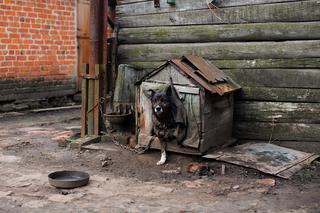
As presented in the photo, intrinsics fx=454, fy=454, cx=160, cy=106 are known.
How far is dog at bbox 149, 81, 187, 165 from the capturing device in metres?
6.09

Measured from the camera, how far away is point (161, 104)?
6.02m

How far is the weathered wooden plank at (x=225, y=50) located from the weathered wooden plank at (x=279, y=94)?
500mm

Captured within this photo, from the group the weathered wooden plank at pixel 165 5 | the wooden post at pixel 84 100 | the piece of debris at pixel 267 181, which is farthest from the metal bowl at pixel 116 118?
the piece of debris at pixel 267 181

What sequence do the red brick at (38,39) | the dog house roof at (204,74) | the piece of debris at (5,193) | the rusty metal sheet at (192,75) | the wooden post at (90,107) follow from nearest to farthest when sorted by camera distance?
the piece of debris at (5,193) → the rusty metal sheet at (192,75) → the dog house roof at (204,74) → the wooden post at (90,107) → the red brick at (38,39)

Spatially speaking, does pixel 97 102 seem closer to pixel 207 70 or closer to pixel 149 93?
pixel 149 93

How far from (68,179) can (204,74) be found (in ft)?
7.86

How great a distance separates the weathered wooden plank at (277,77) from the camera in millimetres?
6691

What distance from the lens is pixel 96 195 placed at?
5.14 m

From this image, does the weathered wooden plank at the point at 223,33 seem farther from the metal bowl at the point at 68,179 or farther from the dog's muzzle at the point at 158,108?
the metal bowl at the point at 68,179

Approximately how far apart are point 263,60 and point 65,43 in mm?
6844

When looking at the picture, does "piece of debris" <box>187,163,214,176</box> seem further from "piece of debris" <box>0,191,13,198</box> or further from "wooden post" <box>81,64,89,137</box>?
"wooden post" <box>81,64,89,137</box>

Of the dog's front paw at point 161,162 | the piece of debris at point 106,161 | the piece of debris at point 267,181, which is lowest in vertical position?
the piece of debris at point 267,181

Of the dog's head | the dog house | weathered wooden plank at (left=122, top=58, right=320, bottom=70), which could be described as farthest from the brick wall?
the dog's head

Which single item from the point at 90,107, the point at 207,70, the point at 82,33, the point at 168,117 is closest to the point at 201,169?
the point at 168,117
